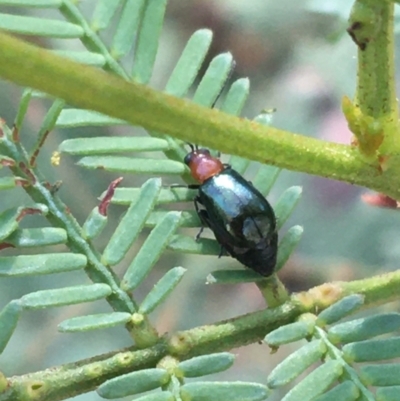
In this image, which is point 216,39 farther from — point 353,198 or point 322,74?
point 353,198

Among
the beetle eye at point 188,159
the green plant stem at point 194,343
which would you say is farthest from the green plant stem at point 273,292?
the beetle eye at point 188,159

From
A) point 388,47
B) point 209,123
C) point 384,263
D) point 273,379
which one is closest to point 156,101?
point 209,123

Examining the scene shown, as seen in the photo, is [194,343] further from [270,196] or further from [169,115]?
[270,196]

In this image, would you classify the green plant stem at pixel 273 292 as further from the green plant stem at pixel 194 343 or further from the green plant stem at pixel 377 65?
the green plant stem at pixel 377 65

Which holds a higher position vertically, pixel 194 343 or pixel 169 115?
pixel 169 115

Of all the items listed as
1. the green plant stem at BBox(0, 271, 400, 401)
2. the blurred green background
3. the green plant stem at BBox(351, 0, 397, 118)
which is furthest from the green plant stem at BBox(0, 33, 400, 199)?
the blurred green background

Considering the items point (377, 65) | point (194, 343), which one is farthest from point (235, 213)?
point (377, 65)
